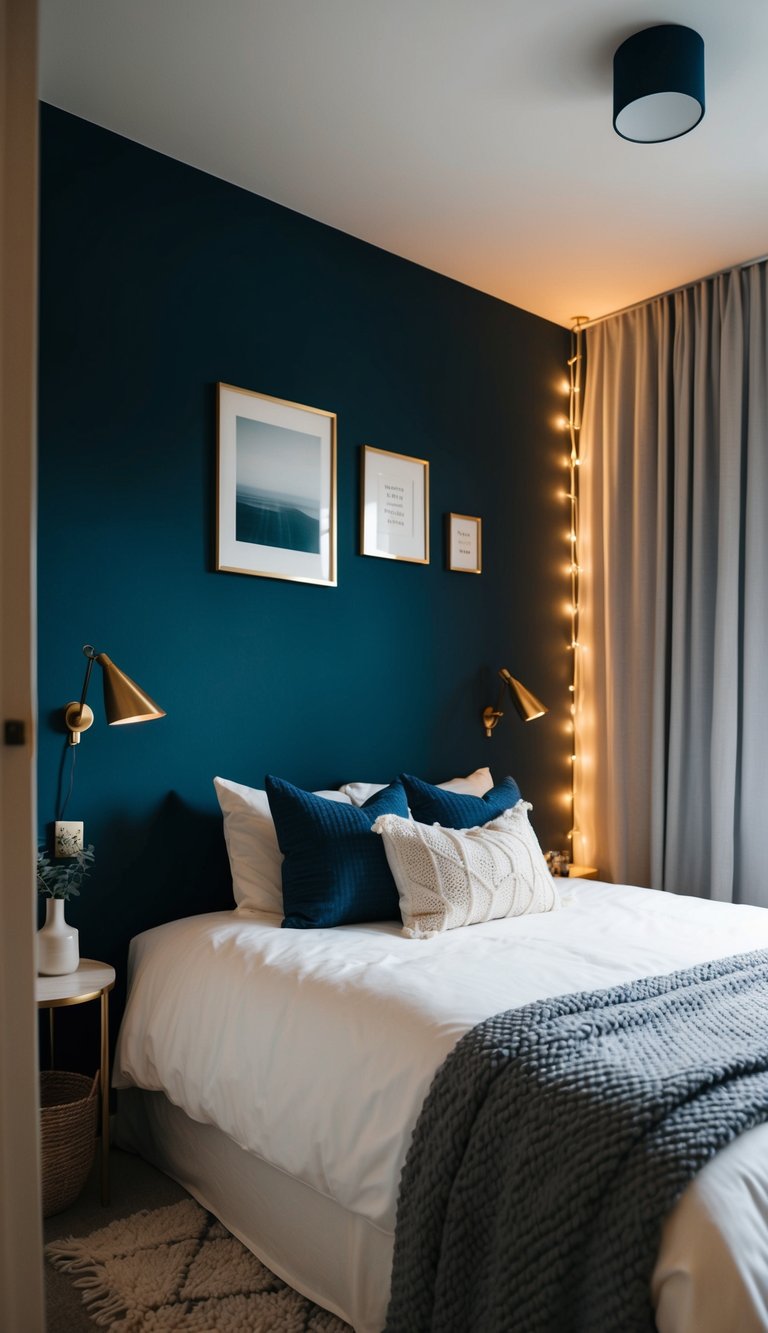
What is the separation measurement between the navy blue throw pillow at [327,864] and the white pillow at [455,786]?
34 centimetres

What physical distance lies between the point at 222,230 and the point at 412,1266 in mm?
2715

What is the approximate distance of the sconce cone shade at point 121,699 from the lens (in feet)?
7.75

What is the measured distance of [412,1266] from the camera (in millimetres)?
1506

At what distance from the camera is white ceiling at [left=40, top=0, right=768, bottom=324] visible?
2.22 meters

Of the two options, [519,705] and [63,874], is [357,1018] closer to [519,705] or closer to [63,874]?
[63,874]

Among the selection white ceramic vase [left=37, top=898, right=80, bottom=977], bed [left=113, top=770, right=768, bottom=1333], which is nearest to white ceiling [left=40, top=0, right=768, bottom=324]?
bed [left=113, top=770, right=768, bottom=1333]

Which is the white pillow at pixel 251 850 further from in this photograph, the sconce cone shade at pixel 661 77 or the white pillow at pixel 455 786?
the sconce cone shade at pixel 661 77

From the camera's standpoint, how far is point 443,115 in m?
2.57

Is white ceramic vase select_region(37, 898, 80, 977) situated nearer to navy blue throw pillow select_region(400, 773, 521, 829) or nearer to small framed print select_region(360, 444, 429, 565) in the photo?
navy blue throw pillow select_region(400, 773, 521, 829)

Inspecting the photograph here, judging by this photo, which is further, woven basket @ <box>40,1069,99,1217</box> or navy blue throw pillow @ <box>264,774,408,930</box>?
navy blue throw pillow @ <box>264,774,408,930</box>

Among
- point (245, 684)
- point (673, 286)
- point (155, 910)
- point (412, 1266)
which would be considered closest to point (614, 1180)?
point (412, 1266)

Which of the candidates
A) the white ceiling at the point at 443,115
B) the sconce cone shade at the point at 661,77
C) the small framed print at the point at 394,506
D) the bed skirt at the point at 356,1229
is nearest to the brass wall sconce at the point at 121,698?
the bed skirt at the point at 356,1229

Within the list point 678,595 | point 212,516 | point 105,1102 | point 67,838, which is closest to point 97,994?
point 105,1102

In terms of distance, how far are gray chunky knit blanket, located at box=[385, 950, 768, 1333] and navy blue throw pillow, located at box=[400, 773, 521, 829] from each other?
116 cm
